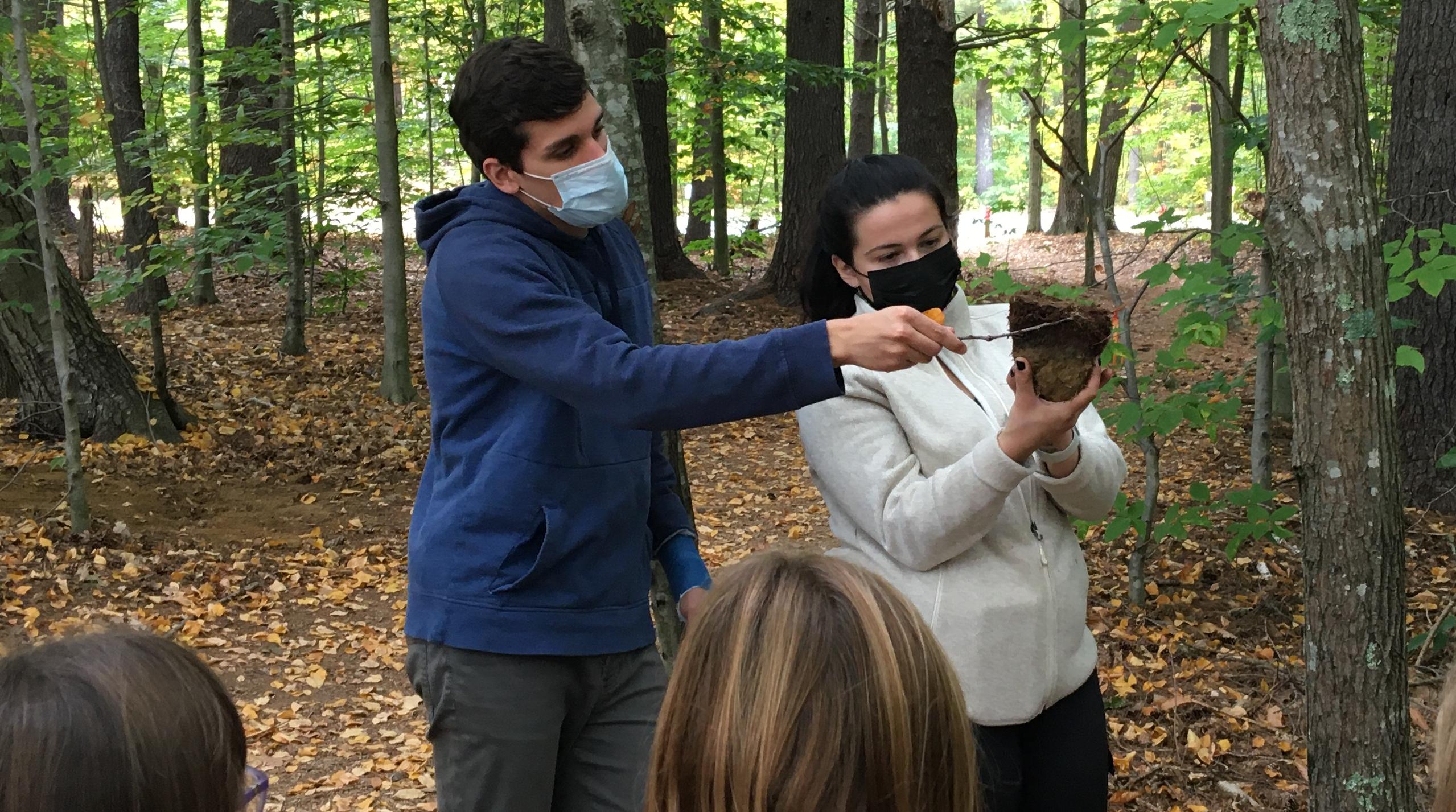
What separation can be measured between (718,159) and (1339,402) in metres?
12.1

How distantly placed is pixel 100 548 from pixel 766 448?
4775 millimetres

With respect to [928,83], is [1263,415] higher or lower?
lower

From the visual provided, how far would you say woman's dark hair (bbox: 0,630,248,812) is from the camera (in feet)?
4.01

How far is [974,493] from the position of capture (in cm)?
195

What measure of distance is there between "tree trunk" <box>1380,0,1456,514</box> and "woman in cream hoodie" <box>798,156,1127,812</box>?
4.04m

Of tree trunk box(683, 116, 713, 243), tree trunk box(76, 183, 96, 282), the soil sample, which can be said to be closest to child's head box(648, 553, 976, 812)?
the soil sample

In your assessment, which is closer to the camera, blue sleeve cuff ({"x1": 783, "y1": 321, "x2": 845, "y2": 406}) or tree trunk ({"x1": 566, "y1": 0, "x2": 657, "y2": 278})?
blue sleeve cuff ({"x1": 783, "y1": 321, "x2": 845, "y2": 406})

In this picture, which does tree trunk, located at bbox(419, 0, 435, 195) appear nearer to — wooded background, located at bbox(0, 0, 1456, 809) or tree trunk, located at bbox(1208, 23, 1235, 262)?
wooded background, located at bbox(0, 0, 1456, 809)

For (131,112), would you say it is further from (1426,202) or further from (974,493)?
(974,493)

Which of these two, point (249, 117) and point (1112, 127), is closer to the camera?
point (1112, 127)

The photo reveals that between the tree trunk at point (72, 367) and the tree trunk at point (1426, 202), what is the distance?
7.60 meters

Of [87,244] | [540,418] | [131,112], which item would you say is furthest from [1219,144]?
[87,244]

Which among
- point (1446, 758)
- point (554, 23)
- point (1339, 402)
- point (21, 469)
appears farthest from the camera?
point (554, 23)

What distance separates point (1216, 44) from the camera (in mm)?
8523
